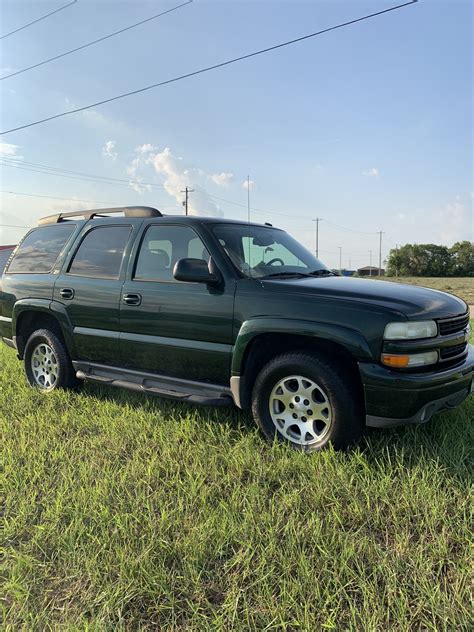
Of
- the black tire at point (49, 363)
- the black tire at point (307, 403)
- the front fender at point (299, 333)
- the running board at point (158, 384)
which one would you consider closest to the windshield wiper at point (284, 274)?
the front fender at point (299, 333)

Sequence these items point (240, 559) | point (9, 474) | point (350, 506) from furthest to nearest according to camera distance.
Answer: point (9, 474), point (350, 506), point (240, 559)

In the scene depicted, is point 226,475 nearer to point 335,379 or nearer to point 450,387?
point 335,379

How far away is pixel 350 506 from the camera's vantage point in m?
2.54

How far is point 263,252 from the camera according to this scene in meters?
4.10

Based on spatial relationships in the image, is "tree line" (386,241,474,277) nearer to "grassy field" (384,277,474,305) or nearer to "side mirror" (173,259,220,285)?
"grassy field" (384,277,474,305)

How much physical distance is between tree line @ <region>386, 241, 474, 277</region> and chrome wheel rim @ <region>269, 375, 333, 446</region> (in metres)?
82.9

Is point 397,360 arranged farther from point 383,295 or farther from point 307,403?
point 307,403

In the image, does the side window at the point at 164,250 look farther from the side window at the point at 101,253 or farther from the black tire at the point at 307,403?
the black tire at the point at 307,403

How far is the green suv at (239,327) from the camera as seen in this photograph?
3012mm

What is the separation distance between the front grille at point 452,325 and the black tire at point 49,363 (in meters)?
3.59

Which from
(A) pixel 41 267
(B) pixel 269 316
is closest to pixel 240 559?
(B) pixel 269 316

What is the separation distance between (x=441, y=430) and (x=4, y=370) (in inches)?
206

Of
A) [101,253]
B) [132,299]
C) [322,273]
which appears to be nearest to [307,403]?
[322,273]

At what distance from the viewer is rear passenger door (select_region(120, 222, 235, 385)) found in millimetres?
3617
